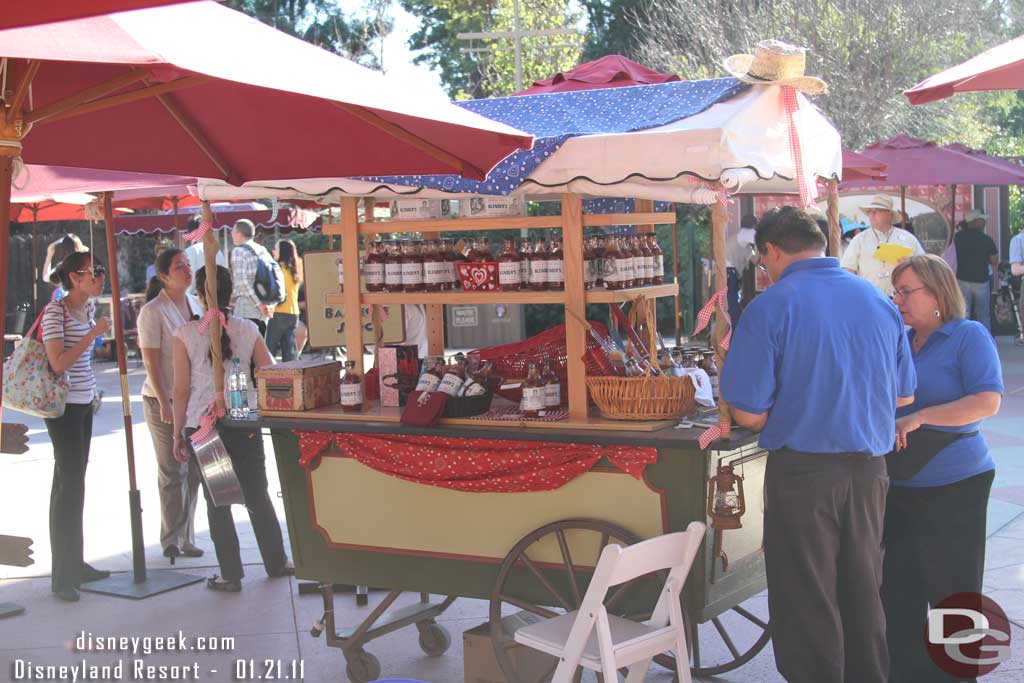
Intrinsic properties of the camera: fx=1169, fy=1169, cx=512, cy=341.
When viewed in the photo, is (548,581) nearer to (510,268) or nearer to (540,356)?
(540,356)

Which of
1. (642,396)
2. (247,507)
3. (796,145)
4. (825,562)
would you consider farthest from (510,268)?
(247,507)

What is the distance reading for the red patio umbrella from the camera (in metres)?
2.81

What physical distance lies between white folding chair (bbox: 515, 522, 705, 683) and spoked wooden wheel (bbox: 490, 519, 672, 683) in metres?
0.32

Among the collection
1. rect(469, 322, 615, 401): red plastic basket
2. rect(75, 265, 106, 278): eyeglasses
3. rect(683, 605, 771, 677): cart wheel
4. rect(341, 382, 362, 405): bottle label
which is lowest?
rect(683, 605, 771, 677): cart wheel

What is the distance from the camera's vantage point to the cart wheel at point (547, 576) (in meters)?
4.57

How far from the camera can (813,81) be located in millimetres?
4609

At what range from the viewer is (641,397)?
4551 millimetres

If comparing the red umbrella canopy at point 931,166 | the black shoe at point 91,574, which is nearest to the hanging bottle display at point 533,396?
the black shoe at point 91,574

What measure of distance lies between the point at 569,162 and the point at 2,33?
7.57 ft

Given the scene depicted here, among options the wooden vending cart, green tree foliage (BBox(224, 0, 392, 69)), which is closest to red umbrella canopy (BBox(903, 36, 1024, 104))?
the wooden vending cart

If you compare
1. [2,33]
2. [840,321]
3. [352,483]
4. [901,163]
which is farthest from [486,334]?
[2,33]

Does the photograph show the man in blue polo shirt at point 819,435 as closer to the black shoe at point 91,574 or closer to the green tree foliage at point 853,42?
the black shoe at point 91,574

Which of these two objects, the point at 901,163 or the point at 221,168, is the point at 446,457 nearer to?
the point at 221,168

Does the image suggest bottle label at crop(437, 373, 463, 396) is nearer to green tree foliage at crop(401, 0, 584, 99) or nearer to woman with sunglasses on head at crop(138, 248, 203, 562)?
woman with sunglasses on head at crop(138, 248, 203, 562)
